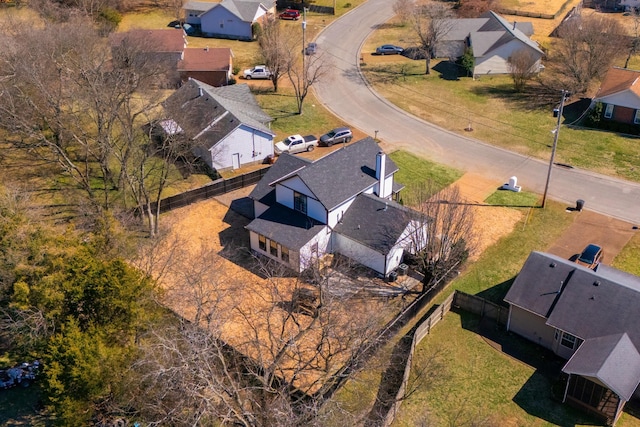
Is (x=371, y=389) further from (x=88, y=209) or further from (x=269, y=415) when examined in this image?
(x=88, y=209)

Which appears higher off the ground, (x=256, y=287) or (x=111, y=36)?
(x=111, y=36)

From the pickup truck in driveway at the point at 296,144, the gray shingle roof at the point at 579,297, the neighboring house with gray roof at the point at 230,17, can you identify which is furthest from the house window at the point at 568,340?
the neighboring house with gray roof at the point at 230,17

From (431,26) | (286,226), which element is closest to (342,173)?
(286,226)

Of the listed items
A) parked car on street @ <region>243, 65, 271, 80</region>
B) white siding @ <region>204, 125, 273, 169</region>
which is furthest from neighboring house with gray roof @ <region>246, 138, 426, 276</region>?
parked car on street @ <region>243, 65, 271, 80</region>

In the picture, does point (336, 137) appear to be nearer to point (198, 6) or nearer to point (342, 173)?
point (342, 173)

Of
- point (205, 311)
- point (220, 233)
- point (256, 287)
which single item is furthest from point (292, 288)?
point (220, 233)

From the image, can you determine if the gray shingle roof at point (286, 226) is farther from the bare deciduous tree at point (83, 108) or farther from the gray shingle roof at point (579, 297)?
the gray shingle roof at point (579, 297)
